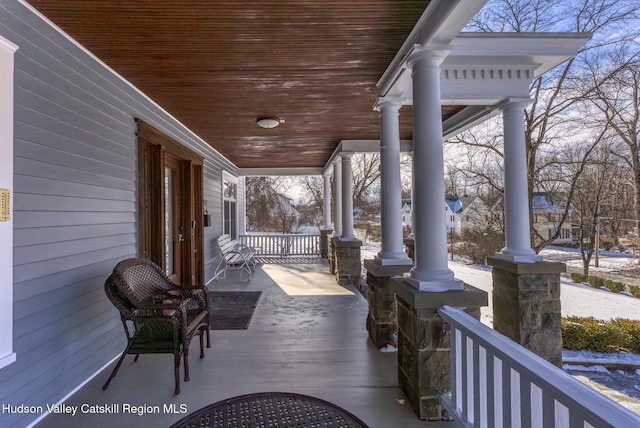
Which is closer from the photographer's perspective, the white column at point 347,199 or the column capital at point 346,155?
the column capital at point 346,155

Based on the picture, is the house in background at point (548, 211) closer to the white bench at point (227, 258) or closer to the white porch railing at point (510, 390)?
the white bench at point (227, 258)

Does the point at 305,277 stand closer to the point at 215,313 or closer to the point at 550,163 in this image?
the point at 215,313

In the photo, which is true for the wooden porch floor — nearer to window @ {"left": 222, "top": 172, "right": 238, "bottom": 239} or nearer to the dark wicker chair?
the dark wicker chair

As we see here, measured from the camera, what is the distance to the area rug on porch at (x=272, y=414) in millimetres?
1708

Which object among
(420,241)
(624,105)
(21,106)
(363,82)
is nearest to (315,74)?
(363,82)

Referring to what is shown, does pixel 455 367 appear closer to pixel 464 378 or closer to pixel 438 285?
pixel 464 378

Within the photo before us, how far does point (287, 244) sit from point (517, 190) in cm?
717

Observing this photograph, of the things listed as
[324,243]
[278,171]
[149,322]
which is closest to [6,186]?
[149,322]

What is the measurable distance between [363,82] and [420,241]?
174cm

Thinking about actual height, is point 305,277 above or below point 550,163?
below

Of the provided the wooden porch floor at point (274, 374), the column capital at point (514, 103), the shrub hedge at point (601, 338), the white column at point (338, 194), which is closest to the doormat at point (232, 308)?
the wooden porch floor at point (274, 374)

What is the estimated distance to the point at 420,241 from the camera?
2287 millimetres

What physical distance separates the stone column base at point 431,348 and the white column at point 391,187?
1174 mm

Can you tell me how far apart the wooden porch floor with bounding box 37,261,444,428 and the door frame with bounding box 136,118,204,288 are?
129 cm
